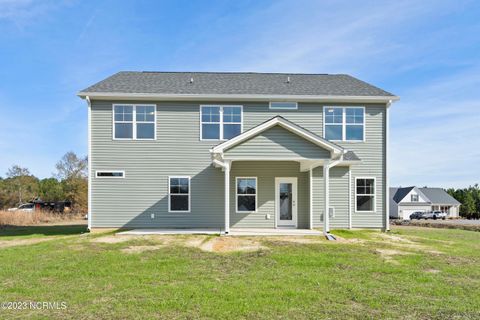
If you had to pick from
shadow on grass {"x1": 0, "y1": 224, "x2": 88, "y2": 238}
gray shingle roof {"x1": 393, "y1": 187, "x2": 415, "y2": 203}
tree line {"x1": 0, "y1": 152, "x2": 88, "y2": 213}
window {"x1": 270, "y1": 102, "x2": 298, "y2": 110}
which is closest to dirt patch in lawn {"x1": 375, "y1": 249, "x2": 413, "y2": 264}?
window {"x1": 270, "y1": 102, "x2": 298, "y2": 110}

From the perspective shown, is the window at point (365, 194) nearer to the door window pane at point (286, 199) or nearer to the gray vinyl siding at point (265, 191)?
the gray vinyl siding at point (265, 191)

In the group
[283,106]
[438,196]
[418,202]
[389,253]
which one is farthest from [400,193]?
[389,253]

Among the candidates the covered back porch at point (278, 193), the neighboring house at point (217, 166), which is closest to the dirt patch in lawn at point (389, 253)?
the covered back porch at point (278, 193)

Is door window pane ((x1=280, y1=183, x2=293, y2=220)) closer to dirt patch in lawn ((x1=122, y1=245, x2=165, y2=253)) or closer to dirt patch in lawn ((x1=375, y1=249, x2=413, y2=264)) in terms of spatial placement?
dirt patch in lawn ((x1=375, y1=249, x2=413, y2=264))

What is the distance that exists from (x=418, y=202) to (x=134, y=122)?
2122 inches

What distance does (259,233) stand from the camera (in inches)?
525

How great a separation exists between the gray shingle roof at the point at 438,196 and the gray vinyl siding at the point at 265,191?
2037 inches

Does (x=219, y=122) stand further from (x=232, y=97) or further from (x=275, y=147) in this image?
(x=275, y=147)

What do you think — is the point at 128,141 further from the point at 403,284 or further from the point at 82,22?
the point at 403,284

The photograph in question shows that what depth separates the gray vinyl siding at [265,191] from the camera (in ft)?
50.8

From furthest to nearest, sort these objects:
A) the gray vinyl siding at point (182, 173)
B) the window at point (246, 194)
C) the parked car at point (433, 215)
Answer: the parked car at point (433, 215), the window at point (246, 194), the gray vinyl siding at point (182, 173)

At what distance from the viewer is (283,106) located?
15.9 meters

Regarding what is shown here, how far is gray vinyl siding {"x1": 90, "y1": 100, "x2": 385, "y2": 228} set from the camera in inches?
602

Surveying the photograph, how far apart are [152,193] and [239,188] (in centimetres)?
380
